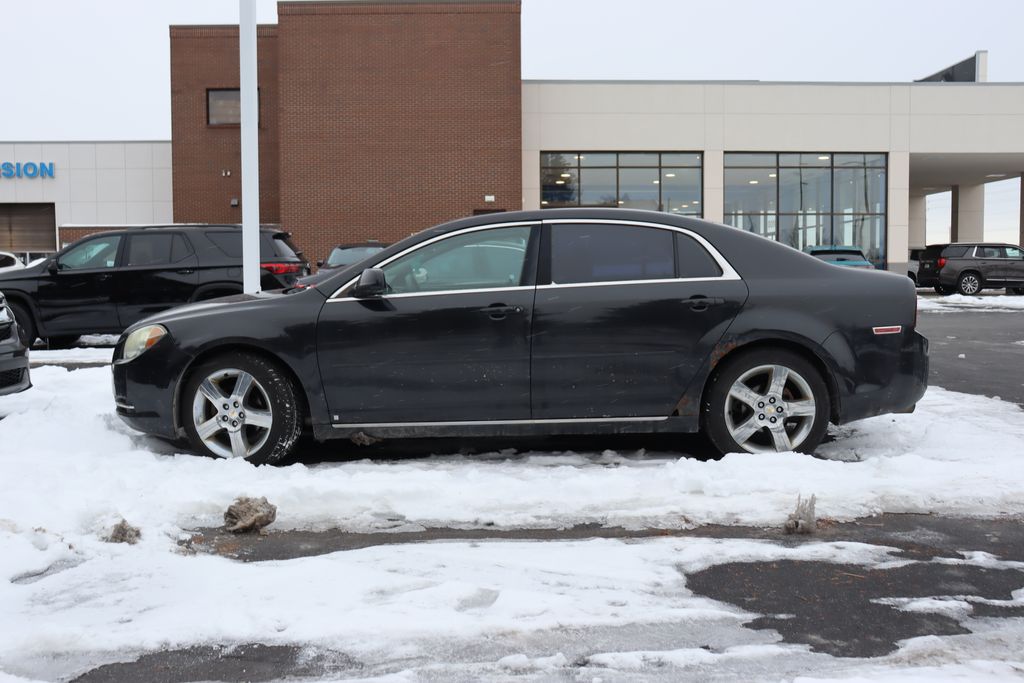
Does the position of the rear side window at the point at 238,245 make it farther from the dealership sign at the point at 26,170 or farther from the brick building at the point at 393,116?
the dealership sign at the point at 26,170

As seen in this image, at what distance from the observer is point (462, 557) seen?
161 inches

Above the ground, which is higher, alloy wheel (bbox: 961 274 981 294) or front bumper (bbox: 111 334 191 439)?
alloy wheel (bbox: 961 274 981 294)

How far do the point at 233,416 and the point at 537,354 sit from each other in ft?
6.30

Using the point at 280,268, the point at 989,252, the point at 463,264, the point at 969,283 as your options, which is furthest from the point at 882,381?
the point at 989,252

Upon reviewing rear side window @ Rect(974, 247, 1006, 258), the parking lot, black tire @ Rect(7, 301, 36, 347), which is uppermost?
rear side window @ Rect(974, 247, 1006, 258)

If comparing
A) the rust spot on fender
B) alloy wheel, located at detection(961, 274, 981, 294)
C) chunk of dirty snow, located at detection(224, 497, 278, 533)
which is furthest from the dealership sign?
the rust spot on fender

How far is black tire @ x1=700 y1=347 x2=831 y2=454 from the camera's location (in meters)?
5.69

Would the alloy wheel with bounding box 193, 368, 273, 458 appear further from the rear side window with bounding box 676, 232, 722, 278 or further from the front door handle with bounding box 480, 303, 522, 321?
the rear side window with bounding box 676, 232, 722, 278

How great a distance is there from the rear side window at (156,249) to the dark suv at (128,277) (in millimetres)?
13

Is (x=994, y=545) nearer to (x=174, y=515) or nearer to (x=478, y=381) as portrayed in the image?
(x=478, y=381)

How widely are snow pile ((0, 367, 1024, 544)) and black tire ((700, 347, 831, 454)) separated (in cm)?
26

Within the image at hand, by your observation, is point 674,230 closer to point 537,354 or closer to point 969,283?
point 537,354

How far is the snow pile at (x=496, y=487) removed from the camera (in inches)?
184

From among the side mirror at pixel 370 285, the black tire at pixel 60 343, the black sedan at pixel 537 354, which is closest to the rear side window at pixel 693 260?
the black sedan at pixel 537 354
